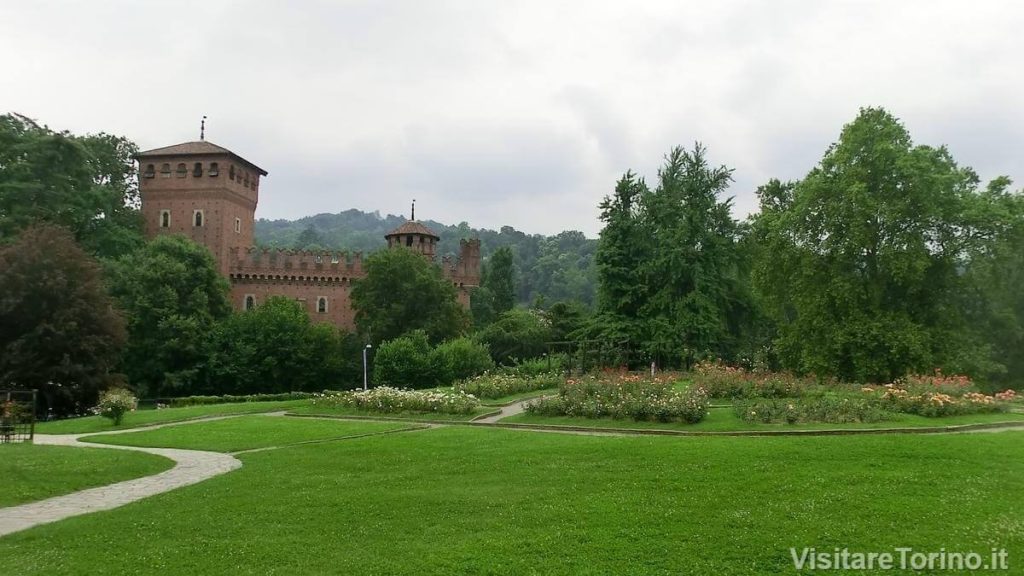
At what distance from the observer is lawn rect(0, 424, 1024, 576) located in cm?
789

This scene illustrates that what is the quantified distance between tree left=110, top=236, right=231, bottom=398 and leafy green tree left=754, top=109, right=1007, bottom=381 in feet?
115

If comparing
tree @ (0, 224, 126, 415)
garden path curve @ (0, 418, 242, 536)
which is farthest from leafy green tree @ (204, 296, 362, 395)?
garden path curve @ (0, 418, 242, 536)

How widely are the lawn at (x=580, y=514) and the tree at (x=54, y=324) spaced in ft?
73.7

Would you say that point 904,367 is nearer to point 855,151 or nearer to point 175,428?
point 855,151

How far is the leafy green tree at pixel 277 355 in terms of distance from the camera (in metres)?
47.9

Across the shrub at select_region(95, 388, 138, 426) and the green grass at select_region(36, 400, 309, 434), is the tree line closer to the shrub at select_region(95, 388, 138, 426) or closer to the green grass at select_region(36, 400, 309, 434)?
the green grass at select_region(36, 400, 309, 434)

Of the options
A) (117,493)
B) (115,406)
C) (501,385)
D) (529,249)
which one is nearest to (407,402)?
(501,385)

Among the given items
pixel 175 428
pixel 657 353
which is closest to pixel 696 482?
pixel 175 428

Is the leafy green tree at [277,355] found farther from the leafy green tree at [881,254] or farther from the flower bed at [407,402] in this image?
the leafy green tree at [881,254]

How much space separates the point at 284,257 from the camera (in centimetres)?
5806

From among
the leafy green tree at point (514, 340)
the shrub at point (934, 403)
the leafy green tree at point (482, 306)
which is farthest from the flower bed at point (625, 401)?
the leafy green tree at point (482, 306)

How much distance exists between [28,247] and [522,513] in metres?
31.8

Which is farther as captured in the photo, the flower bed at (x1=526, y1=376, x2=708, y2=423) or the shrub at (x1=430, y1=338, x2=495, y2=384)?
the shrub at (x1=430, y1=338, x2=495, y2=384)

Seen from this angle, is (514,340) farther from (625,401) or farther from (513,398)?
(625,401)
